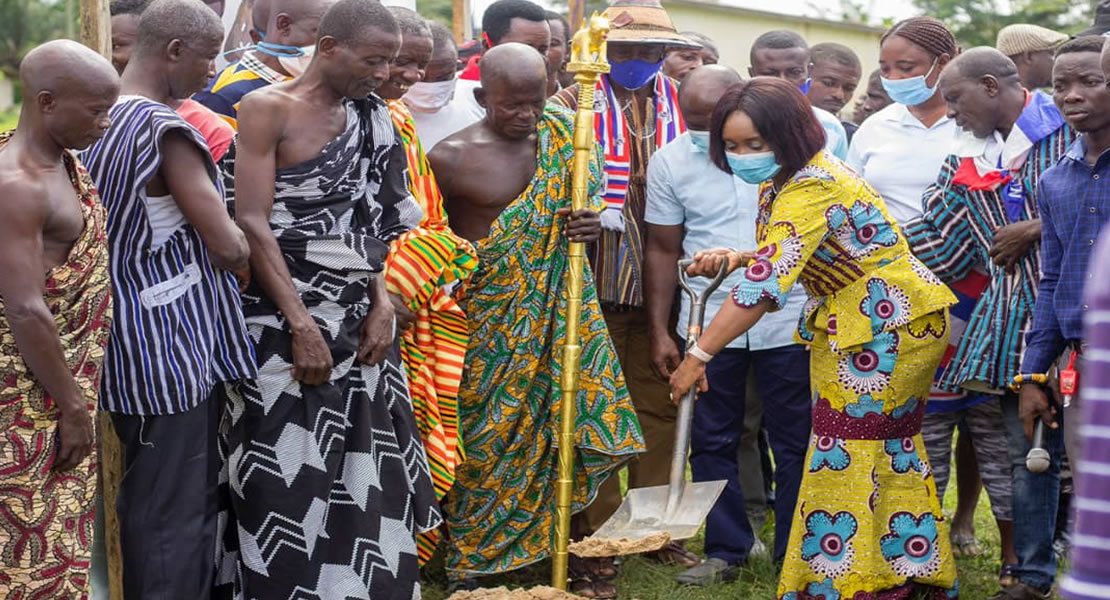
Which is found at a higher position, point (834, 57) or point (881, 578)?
point (834, 57)

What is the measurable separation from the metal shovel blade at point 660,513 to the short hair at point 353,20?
78.3 inches

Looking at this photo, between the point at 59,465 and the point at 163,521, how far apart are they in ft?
1.56

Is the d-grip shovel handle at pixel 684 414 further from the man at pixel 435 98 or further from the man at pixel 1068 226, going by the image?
the man at pixel 435 98

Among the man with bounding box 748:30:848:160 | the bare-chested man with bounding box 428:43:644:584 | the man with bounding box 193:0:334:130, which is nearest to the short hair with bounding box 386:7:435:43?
the man with bounding box 193:0:334:130

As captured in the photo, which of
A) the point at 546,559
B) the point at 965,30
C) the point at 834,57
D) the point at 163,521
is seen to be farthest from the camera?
the point at 965,30

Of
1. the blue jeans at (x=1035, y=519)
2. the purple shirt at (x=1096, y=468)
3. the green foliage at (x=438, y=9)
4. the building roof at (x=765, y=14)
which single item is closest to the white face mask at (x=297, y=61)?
the blue jeans at (x=1035, y=519)

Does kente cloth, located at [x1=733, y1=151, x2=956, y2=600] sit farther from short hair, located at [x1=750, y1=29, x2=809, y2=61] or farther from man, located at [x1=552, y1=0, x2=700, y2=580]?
short hair, located at [x1=750, y1=29, x2=809, y2=61]

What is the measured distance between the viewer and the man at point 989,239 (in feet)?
16.2

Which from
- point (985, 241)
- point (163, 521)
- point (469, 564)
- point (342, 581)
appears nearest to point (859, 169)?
point (985, 241)

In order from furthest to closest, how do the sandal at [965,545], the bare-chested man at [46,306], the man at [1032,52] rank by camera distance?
the man at [1032,52] → the sandal at [965,545] → the bare-chested man at [46,306]

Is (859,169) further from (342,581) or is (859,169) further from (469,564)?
(342,581)

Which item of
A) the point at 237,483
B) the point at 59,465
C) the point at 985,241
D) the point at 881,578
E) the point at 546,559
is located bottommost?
the point at 546,559

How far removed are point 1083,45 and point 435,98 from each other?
2587mm

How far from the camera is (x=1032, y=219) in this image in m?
4.91
